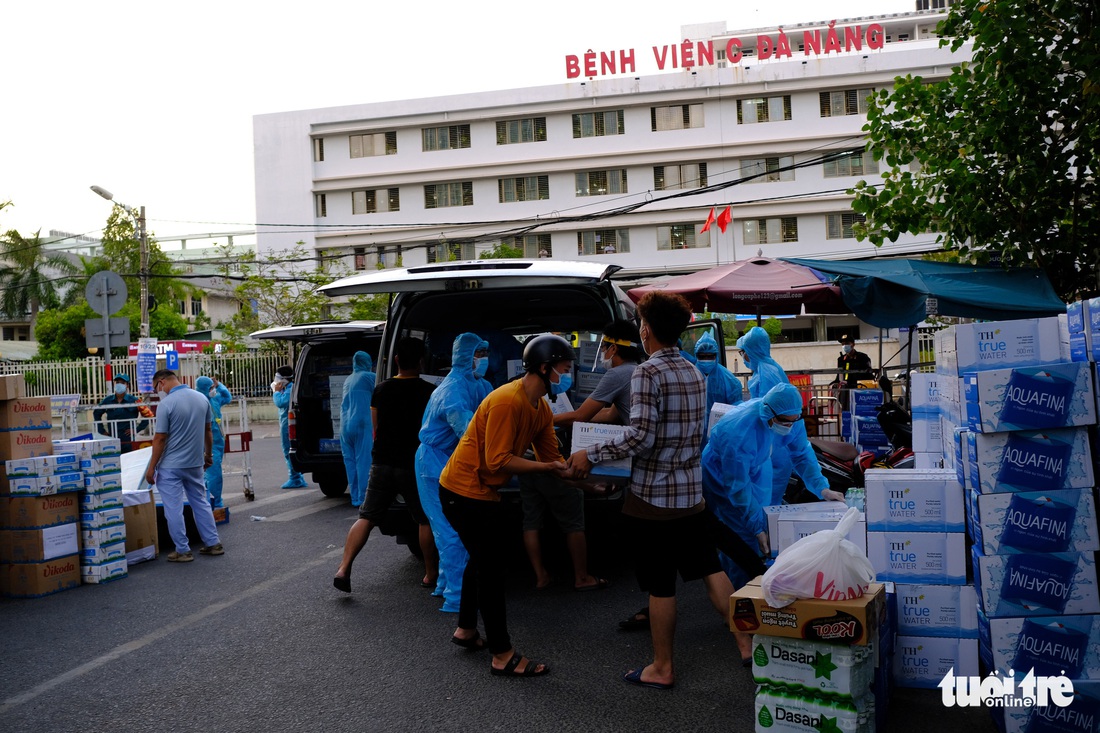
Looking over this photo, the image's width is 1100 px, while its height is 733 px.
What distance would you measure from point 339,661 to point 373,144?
4592 cm

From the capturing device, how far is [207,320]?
Result: 5534cm

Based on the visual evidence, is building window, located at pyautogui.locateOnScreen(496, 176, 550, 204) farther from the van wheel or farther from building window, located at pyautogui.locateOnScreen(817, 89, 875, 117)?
the van wheel

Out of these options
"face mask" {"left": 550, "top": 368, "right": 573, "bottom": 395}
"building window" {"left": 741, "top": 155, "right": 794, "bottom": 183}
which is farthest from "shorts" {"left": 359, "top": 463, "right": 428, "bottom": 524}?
"building window" {"left": 741, "top": 155, "right": 794, "bottom": 183}

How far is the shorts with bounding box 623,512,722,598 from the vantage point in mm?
4438

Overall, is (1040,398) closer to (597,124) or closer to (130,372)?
(130,372)

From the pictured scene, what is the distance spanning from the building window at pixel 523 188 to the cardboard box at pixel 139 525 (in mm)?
39972

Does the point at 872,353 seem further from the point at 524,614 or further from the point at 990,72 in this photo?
the point at 524,614

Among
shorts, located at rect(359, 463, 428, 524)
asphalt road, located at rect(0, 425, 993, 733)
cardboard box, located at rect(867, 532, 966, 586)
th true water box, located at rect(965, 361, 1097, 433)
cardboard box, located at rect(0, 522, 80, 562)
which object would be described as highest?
th true water box, located at rect(965, 361, 1097, 433)

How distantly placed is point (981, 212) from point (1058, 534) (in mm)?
6487

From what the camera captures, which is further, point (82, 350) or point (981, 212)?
point (82, 350)

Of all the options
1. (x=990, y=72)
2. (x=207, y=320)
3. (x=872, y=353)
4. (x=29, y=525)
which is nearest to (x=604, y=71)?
(x=872, y=353)

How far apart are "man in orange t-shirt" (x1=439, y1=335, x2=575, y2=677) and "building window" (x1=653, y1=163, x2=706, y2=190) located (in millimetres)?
42319

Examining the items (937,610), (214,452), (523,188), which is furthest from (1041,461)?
(523,188)

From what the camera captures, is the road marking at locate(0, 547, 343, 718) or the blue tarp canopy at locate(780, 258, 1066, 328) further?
the blue tarp canopy at locate(780, 258, 1066, 328)
